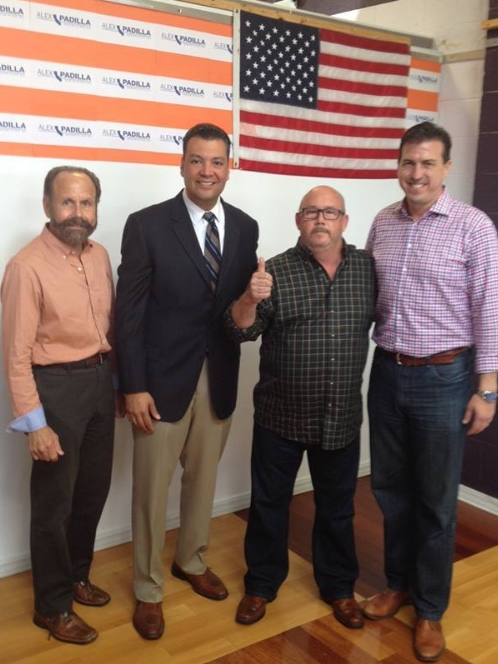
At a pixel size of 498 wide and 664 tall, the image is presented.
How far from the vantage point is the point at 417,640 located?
2506 millimetres

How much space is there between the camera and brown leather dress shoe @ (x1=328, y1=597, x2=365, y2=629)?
8.52ft

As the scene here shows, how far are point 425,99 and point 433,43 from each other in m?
0.34

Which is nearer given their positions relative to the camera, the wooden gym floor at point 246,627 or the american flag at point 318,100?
the wooden gym floor at point 246,627

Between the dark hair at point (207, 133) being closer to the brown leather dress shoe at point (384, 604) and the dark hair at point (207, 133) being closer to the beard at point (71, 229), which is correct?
the beard at point (71, 229)

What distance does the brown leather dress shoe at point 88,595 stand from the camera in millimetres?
2713

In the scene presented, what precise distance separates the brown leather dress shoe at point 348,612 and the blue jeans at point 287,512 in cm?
2

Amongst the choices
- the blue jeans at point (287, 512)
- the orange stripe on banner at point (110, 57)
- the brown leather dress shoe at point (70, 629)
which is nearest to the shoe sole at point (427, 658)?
the blue jeans at point (287, 512)

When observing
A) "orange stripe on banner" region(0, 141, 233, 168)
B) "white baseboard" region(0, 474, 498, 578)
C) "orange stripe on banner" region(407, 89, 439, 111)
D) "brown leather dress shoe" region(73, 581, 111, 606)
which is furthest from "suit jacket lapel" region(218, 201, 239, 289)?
"orange stripe on banner" region(407, 89, 439, 111)

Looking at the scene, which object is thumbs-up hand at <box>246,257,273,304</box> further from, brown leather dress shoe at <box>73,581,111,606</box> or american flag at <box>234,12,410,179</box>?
brown leather dress shoe at <box>73,581,111,606</box>

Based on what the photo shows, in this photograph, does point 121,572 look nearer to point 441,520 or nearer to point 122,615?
point 122,615

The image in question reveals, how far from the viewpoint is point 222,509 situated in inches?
140

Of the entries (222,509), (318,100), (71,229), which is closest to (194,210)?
(71,229)

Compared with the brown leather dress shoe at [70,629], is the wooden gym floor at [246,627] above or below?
below

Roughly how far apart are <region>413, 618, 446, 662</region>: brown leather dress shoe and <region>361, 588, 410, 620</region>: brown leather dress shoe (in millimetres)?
136
